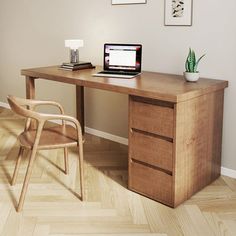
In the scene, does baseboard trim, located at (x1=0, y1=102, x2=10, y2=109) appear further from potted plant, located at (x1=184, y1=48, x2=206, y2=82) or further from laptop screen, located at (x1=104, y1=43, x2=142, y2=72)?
potted plant, located at (x1=184, y1=48, x2=206, y2=82)

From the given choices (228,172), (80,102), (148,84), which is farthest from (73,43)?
(228,172)

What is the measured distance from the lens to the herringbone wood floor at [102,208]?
223 cm

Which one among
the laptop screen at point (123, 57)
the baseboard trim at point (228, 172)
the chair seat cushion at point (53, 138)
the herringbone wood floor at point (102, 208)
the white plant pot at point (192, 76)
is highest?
the laptop screen at point (123, 57)

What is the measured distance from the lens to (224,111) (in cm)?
283

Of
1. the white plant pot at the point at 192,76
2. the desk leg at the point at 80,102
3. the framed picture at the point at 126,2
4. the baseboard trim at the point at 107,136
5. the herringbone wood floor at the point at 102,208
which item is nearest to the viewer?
the herringbone wood floor at the point at 102,208

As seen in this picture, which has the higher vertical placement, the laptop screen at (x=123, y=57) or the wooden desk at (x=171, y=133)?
the laptop screen at (x=123, y=57)

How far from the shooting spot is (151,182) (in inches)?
101

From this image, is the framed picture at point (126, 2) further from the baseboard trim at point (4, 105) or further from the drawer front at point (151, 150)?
the baseboard trim at point (4, 105)

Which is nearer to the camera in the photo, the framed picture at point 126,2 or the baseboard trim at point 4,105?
A: the framed picture at point 126,2

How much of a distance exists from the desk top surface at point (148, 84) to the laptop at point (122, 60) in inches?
3.6

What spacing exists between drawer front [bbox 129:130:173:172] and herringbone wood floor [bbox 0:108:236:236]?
250 mm

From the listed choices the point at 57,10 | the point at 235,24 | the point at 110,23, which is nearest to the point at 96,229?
the point at 235,24

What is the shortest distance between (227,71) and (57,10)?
1913mm

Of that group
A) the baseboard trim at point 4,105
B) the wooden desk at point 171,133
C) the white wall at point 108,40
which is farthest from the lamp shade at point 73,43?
the baseboard trim at point 4,105
